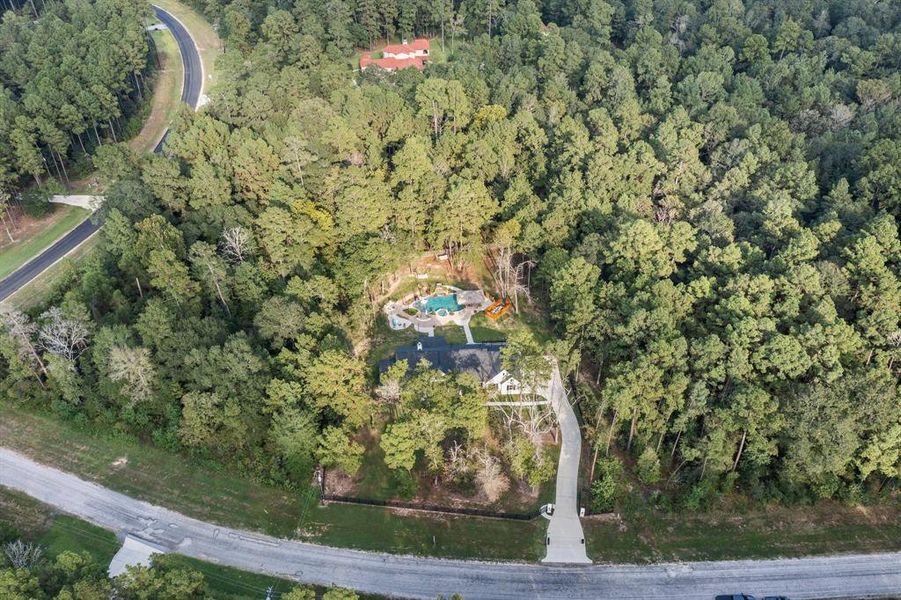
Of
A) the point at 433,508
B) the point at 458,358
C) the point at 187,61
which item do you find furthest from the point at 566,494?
the point at 187,61

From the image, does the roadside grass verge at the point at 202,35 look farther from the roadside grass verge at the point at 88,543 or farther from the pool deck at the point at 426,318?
the roadside grass verge at the point at 88,543

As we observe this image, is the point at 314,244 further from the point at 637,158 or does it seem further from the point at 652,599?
the point at 652,599

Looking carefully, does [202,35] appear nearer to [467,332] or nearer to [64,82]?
[64,82]

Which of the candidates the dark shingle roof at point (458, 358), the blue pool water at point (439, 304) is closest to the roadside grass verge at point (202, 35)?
the blue pool water at point (439, 304)

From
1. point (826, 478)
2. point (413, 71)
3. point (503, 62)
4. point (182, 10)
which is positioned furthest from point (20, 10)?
point (826, 478)

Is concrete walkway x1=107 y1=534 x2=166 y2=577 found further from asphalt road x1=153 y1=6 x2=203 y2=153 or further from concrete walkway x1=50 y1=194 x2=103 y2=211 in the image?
asphalt road x1=153 y1=6 x2=203 y2=153

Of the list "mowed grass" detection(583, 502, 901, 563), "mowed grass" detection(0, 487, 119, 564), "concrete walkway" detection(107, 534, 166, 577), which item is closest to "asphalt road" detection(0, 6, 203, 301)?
"mowed grass" detection(0, 487, 119, 564)
